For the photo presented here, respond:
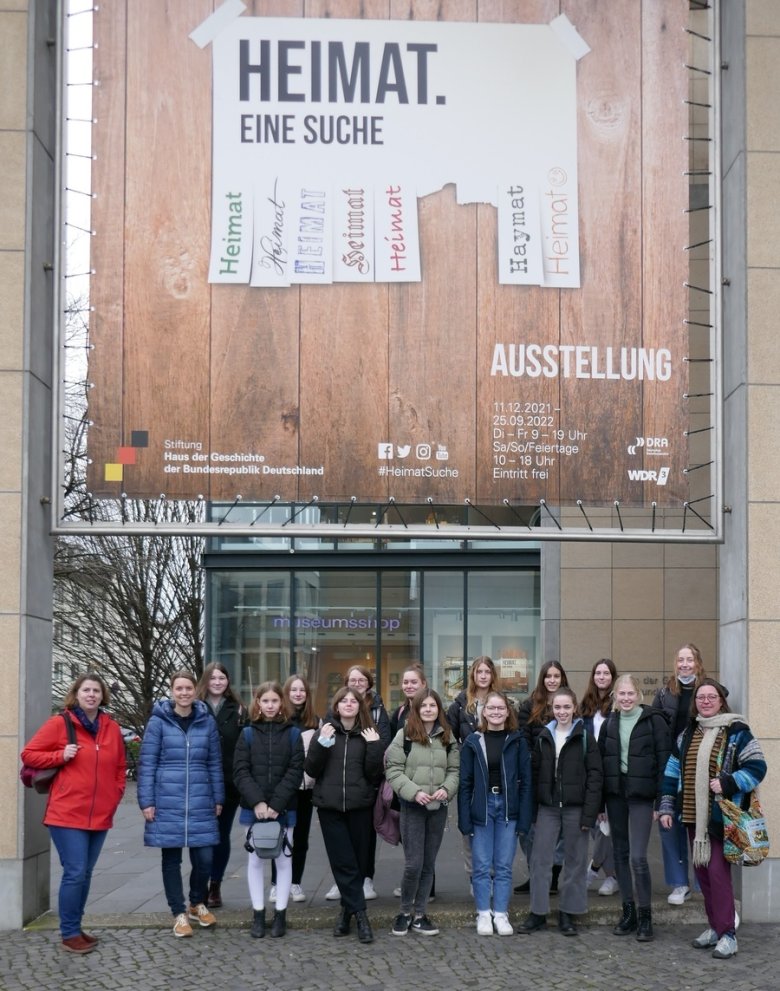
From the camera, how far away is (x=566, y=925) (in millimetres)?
8430

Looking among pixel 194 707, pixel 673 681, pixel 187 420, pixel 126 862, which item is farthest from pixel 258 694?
pixel 126 862

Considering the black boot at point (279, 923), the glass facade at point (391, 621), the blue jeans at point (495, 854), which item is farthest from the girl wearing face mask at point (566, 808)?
the glass facade at point (391, 621)

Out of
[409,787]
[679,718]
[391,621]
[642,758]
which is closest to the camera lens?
[409,787]

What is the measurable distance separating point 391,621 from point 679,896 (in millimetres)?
10892

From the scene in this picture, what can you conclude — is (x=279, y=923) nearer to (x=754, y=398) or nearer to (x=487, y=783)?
(x=487, y=783)

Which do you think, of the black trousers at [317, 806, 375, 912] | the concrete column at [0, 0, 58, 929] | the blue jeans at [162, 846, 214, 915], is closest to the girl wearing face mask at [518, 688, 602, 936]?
the black trousers at [317, 806, 375, 912]

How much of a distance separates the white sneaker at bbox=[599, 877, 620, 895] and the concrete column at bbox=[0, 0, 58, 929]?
14.4 feet

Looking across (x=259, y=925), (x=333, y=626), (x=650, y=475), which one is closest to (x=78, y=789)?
(x=259, y=925)

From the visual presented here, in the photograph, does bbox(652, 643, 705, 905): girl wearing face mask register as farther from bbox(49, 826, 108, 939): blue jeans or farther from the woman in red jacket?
bbox(49, 826, 108, 939): blue jeans

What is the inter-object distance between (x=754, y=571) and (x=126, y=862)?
677 centimetres

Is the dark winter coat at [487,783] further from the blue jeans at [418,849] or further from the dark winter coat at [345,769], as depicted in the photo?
the dark winter coat at [345,769]

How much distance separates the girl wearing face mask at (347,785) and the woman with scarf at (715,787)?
220 cm

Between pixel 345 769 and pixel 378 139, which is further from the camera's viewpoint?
pixel 378 139

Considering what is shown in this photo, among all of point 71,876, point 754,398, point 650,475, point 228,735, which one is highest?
point 754,398
